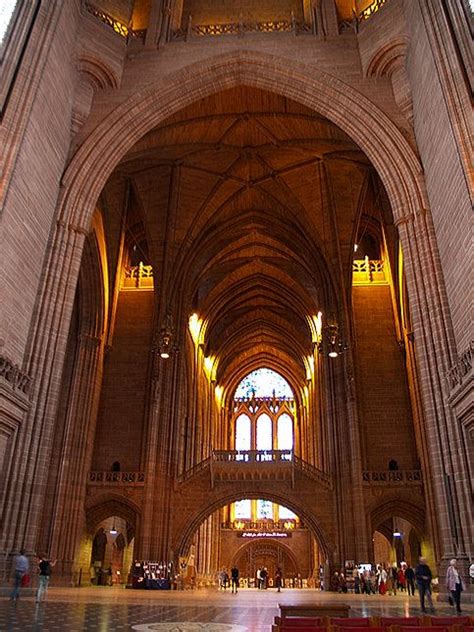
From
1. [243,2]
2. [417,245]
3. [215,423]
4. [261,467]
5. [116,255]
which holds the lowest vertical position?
[261,467]

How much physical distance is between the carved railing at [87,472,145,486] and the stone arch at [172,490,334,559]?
276cm

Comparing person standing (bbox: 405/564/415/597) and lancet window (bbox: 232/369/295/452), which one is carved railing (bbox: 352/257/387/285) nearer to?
person standing (bbox: 405/564/415/597)

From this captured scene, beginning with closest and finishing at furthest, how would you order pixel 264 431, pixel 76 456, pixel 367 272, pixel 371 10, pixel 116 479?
pixel 371 10 < pixel 76 456 < pixel 116 479 < pixel 367 272 < pixel 264 431

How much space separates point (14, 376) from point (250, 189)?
16.7 m

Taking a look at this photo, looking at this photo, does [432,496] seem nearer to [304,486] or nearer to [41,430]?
[304,486]

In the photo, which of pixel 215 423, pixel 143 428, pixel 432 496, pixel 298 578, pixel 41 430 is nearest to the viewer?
pixel 41 430

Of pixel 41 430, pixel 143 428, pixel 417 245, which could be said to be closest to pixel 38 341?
pixel 41 430

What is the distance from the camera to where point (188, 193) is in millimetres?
24875

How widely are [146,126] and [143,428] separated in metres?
12.4

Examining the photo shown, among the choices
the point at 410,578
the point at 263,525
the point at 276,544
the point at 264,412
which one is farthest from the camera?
the point at 264,412

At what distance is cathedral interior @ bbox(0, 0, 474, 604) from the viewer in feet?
39.6

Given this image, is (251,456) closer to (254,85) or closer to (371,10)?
(254,85)

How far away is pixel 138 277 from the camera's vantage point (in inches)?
1067

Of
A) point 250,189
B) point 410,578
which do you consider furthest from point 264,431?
point 410,578
